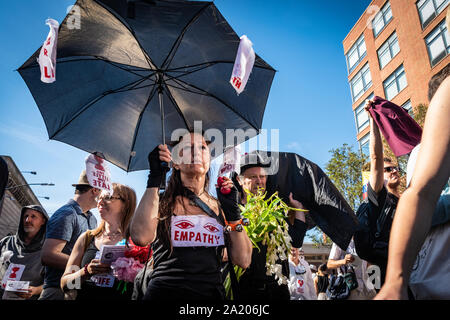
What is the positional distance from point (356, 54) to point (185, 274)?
31.0 m

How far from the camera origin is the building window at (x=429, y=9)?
18384 mm

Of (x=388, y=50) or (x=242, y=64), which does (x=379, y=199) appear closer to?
(x=242, y=64)

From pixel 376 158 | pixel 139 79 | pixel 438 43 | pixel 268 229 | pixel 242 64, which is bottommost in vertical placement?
pixel 268 229

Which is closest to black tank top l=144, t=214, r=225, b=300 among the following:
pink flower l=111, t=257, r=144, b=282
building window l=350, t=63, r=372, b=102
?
pink flower l=111, t=257, r=144, b=282

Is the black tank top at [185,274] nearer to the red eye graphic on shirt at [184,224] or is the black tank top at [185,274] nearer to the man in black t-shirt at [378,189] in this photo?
the red eye graphic on shirt at [184,224]

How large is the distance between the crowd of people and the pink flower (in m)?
0.14

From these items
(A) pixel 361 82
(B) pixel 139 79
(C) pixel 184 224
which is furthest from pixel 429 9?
(C) pixel 184 224

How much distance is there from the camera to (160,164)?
6.37 ft

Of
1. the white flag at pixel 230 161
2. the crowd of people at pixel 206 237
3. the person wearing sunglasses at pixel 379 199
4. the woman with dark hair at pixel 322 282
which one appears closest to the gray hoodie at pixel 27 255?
the crowd of people at pixel 206 237

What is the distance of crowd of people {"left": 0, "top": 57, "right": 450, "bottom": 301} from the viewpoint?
30.6 inches

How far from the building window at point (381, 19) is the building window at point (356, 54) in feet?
5.79

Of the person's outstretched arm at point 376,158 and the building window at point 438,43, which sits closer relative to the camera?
the person's outstretched arm at point 376,158

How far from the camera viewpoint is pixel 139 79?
10.8ft

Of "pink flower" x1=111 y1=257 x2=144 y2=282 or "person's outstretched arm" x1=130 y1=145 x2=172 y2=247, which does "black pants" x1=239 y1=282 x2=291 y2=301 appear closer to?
"pink flower" x1=111 y1=257 x2=144 y2=282
